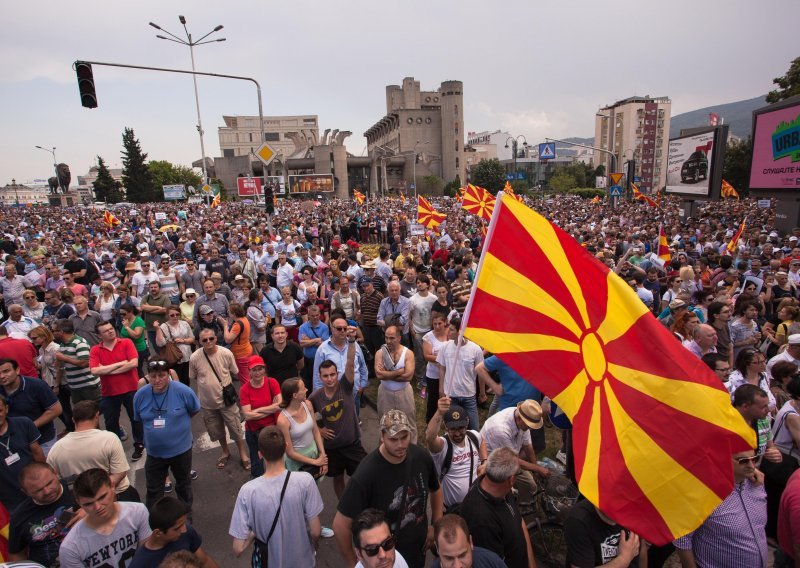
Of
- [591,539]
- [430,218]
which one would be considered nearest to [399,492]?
[591,539]

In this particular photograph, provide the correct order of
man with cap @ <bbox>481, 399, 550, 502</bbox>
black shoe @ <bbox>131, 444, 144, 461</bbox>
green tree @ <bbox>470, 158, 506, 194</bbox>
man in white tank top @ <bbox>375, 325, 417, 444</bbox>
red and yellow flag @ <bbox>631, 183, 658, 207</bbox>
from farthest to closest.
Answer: green tree @ <bbox>470, 158, 506, 194</bbox>
red and yellow flag @ <bbox>631, 183, 658, 207</bbox>
black shoe @ <bbox>131, 444, 144, 461</bbox>
man in white tank top @ <bbox>375, 325, 417, 444</bbox>
man with cap @ <bbox>481, 399, 550, 502</bbox>

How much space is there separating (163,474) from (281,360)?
1731 millimetres

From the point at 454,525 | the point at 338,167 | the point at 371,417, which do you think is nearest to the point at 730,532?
the point at 454,525

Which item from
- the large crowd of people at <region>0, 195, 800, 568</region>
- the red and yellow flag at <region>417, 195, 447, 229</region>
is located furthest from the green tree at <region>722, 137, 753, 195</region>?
the large crowd of people at <region>0, 195, 800, 568</region>

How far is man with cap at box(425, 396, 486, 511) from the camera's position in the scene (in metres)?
3.43

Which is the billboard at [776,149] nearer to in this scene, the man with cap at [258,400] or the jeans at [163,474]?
the man with cap at [258,400]

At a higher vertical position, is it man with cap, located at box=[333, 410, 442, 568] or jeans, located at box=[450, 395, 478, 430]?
man with cap, located at box=[333, 410, 442, 568]

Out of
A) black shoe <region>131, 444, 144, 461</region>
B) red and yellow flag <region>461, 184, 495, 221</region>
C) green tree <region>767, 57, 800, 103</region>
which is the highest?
green tree <region>767, 57, 800, 103</region>

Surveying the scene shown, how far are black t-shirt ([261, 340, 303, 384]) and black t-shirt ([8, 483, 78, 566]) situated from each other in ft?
8.57

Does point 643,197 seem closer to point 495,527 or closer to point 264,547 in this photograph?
point 495,527

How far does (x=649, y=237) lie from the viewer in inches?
650

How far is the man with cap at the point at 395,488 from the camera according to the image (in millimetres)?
2766

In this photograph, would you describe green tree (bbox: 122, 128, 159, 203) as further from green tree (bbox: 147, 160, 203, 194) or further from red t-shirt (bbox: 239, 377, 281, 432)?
red t-shirt (bbox: 239, 377, 281, 432)

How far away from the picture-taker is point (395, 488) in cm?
285
